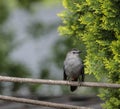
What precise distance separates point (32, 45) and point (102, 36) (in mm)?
5416

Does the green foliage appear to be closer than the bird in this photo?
Yes

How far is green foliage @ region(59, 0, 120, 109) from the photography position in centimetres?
619

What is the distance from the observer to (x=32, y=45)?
38.5 ft

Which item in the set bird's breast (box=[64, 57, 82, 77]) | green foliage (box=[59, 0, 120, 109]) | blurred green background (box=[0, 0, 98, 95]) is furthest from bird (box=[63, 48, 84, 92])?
blurred green background (box=[0, 0, 98, 95])

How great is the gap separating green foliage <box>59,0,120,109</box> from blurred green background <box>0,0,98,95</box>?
4060mm

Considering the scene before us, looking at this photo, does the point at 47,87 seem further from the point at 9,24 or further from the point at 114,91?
the point at 114,91

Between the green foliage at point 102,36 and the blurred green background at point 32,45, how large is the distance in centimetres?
406

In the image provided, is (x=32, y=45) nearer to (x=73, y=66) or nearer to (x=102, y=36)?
(x=73, y=66)

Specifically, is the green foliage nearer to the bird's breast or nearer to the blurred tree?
the bird's breast

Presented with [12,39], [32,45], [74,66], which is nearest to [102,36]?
[74,66]

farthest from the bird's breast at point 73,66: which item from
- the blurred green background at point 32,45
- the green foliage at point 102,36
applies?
the blurred green background at point 32,45

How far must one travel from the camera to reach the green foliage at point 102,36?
619cm

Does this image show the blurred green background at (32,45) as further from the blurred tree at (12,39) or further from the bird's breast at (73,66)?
the bird's breast at (73,66)

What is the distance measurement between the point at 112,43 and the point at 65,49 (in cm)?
529
